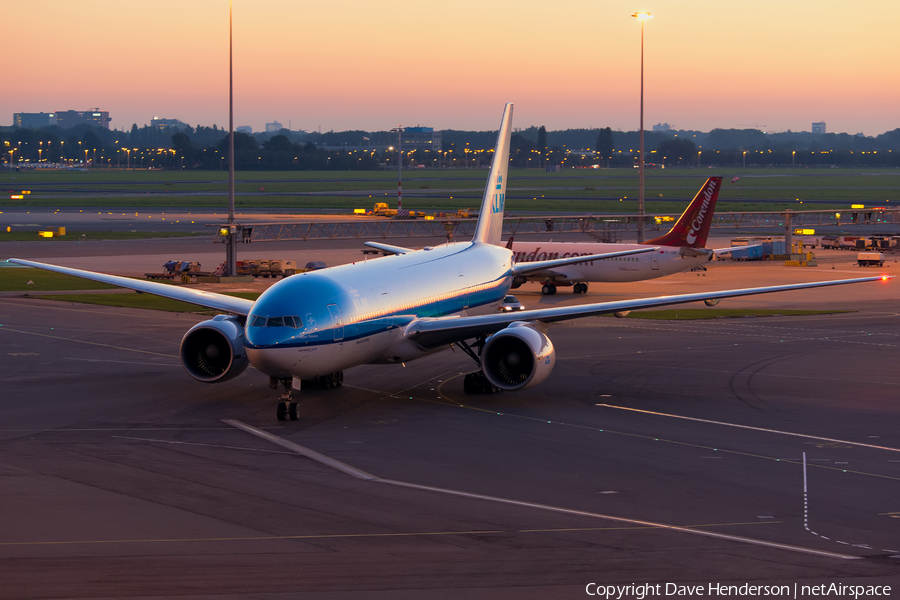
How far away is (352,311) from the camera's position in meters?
30.3

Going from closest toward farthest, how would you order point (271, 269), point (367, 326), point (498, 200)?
point (367, 326) < point (498, 200) < point (271, 269)

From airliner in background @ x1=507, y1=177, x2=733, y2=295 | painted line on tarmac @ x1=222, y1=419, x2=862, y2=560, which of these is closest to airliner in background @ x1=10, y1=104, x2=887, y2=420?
painted line on tarmac @ x1=222, y1=419, x2=862, y2=560

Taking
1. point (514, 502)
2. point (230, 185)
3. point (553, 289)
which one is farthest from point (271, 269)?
point (514, 502)

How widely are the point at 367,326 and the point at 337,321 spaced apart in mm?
1538

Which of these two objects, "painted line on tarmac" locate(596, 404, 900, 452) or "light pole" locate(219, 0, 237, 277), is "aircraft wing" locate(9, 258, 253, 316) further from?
"light pole" locate(219, 0, 237, 277)

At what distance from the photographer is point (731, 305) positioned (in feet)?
207

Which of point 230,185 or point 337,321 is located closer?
point 337,321

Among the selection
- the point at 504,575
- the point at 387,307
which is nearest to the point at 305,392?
the point at 387,307

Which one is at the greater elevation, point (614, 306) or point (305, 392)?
point (614, 306)

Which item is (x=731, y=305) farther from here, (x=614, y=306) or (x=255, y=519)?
(x=255, y=519)

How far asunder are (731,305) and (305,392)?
120ft

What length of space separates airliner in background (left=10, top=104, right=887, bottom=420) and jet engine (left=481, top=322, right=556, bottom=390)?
31 millimetres

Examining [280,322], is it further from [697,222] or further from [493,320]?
[697,222]

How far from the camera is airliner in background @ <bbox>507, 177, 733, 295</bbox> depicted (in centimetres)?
6744
